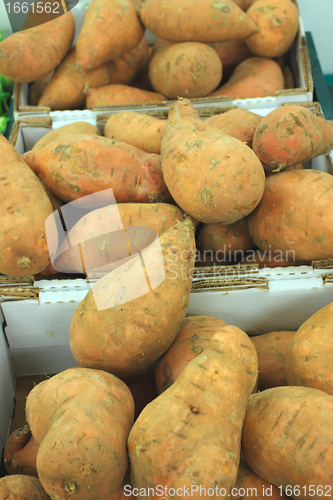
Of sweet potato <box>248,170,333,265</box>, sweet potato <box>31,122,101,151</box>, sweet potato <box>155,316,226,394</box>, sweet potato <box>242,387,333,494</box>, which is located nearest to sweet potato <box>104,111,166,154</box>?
sweet potato <box>31,122,101,151</box>

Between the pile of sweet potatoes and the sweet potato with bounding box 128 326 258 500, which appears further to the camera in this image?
the pile of sweet potatoes

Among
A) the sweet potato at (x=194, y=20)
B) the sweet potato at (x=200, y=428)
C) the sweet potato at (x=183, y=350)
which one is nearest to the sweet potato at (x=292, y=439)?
the sweet potato at (x=200, y=428)

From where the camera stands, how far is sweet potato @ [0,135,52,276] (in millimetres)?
1104

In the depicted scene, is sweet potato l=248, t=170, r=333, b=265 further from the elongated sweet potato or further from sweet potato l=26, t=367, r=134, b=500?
the elongated sweet potato

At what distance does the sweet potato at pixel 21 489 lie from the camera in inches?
31.5

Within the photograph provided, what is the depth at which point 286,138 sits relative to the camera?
113 centimetres

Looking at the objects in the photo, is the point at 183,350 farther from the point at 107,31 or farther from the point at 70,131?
the point at 107,31

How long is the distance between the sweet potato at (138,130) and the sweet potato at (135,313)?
52 cm

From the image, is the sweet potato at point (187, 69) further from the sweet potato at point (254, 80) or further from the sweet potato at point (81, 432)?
the sweet potato at point (81, 432)

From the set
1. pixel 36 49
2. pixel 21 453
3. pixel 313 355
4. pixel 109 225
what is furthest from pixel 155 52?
pixel 21 453

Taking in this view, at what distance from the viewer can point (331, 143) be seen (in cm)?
129

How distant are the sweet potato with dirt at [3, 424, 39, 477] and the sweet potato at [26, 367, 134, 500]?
0.62 ft

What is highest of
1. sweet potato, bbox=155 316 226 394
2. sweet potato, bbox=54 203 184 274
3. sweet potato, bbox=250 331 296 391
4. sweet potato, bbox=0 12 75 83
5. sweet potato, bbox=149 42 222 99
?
sweet potato, bbox=0 12 75 83

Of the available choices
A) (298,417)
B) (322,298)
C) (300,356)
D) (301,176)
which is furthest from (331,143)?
(298,417)
